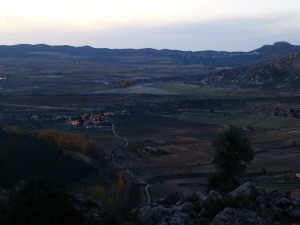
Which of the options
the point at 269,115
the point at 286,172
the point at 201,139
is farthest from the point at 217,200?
the point at 269,115

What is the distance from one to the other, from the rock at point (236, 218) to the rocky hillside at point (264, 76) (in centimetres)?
11472

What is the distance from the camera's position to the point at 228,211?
1684cm

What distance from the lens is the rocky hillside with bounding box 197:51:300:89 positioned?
134 metres

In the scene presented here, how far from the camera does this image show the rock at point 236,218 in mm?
16375

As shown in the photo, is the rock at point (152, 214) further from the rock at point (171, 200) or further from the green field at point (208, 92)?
the green field at point (208, 92)

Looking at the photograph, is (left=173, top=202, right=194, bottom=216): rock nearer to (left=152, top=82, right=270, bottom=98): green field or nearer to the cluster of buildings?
the cluster of buildings

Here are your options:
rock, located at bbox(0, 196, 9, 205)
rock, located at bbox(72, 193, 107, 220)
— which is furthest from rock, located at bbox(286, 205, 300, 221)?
rock, located at bbox(0, 196, 9, 205)

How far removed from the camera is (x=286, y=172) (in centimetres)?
4634

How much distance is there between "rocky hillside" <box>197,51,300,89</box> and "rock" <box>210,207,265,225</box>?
11472 centimetres

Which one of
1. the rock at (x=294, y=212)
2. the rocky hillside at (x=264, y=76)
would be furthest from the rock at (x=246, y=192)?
the rocky hillside at (x=264, y=76)

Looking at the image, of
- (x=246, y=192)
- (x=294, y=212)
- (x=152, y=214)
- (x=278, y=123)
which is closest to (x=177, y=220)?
(x=152, y=214)

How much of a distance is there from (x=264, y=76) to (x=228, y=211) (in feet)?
418

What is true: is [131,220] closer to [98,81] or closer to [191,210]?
[191,210]

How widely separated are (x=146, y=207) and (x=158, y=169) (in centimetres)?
2932
